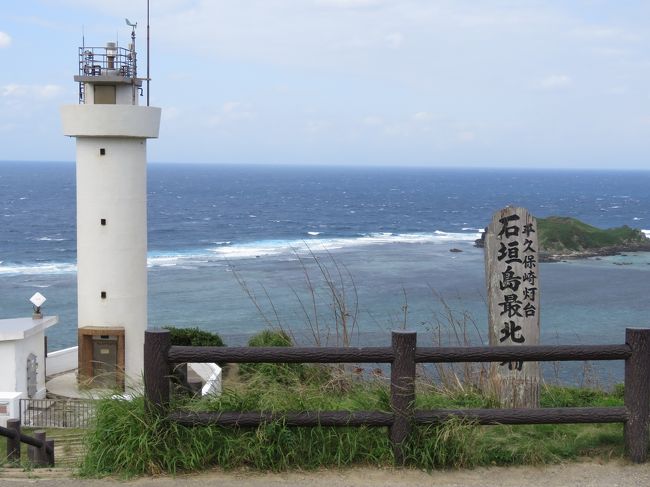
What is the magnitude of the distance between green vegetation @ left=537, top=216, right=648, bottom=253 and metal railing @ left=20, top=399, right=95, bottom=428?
38.5 meters

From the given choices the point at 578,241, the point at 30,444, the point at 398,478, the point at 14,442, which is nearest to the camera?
the point at 398,478

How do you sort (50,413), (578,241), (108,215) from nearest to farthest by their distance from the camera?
(50,413) → (108,215) → (578,241)

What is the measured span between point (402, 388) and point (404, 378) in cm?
5

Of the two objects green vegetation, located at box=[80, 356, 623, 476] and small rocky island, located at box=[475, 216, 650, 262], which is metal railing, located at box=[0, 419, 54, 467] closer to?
green vegetation, located at box=[80, 356, 623, 476]

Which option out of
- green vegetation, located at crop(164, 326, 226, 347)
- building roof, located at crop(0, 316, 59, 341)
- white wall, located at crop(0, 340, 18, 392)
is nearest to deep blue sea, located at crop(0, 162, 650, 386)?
green vegetation, located at crop(164, 326, 226, 347)

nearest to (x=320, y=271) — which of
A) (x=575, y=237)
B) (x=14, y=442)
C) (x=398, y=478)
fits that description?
(x=575, y=237)

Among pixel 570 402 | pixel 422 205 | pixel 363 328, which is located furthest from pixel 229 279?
pixel 422 205

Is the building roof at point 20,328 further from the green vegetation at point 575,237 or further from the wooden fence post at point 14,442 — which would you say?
the green vegetation at point 575,237

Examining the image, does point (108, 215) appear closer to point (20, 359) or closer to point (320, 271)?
point (20, 359)

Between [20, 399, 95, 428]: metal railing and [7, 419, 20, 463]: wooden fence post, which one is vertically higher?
[7, 419, 20, 463]: wooden fence post

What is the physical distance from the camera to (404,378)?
13.9ft

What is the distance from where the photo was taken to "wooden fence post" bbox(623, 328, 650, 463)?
Answer: 14.1ft

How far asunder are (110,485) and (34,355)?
30.7 feet

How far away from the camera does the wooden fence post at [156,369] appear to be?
4188 millimetres
